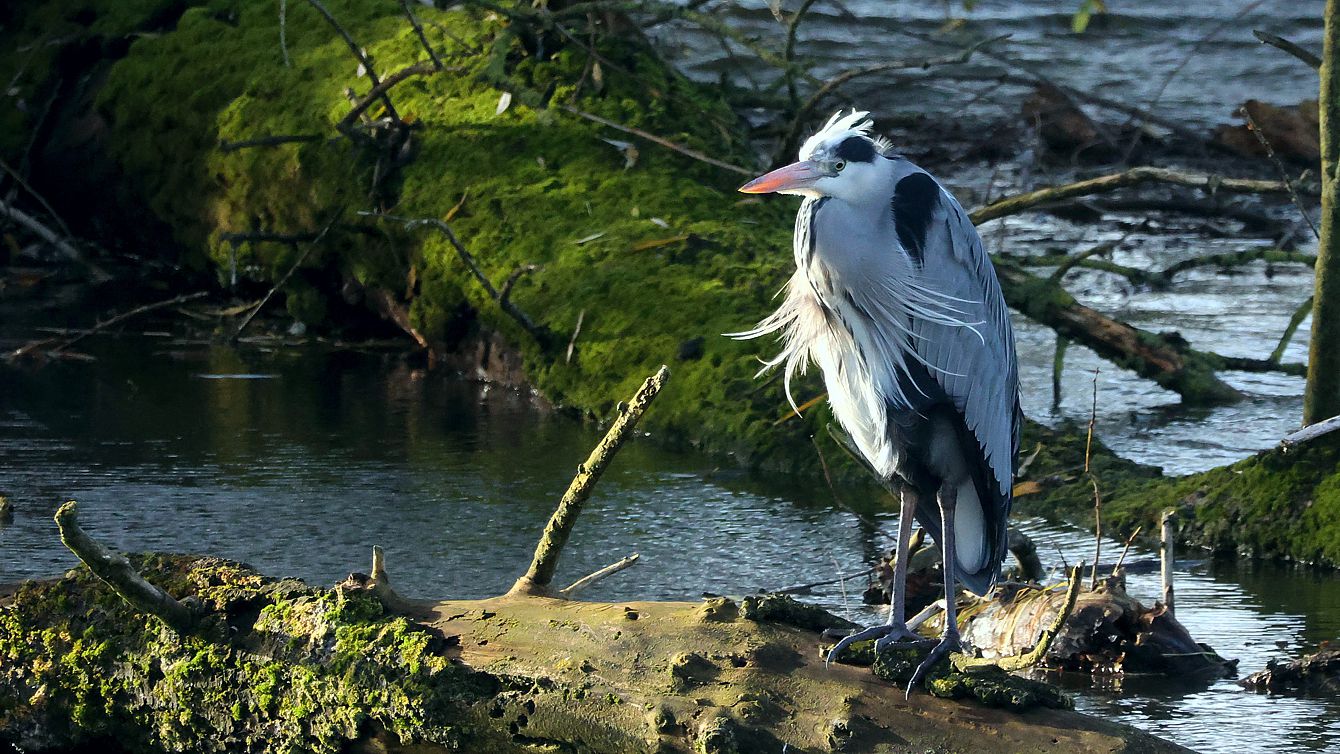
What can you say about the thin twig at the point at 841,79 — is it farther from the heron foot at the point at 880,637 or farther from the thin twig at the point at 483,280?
the heron foot at the point at 880,637

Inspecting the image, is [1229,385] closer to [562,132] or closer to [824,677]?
[562,132]

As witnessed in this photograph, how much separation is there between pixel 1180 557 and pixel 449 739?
3000 mm

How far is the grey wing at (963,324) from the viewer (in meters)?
4.11

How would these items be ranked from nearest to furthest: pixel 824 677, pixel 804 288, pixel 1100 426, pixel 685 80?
pixel 824 677
pixel 804 288
pixel 1100 426
pixel 685 80

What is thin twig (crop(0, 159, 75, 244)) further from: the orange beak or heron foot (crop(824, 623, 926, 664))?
heron foot (crop(824, 623, 926, 664))

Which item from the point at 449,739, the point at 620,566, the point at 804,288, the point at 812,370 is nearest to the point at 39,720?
the point at 449,739

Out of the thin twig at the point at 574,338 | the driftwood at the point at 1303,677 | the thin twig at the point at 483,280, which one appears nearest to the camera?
the driftwood at the point at 1303,677

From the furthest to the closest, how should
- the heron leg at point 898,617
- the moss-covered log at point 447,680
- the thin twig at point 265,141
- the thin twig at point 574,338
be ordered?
1. the thin twig at point 265,141
2. the thin twig at point 574,338
3. the heron leg at point 898,617
4. the moss-covered log at point 447,680

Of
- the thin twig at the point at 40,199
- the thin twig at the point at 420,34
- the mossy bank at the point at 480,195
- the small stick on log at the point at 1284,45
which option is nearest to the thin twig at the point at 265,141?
the mossy bank at the point at 480,195

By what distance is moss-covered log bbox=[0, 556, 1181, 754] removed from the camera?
3.33 meters

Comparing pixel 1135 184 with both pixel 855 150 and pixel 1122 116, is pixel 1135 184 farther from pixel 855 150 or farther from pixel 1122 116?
pixel 1122 116

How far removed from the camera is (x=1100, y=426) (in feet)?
23.4

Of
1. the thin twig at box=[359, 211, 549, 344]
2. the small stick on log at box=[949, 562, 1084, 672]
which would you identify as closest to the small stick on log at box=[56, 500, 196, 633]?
the small stick on log at box=[949, 562, 1084, 672]

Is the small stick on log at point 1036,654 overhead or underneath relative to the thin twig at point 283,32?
underneath
